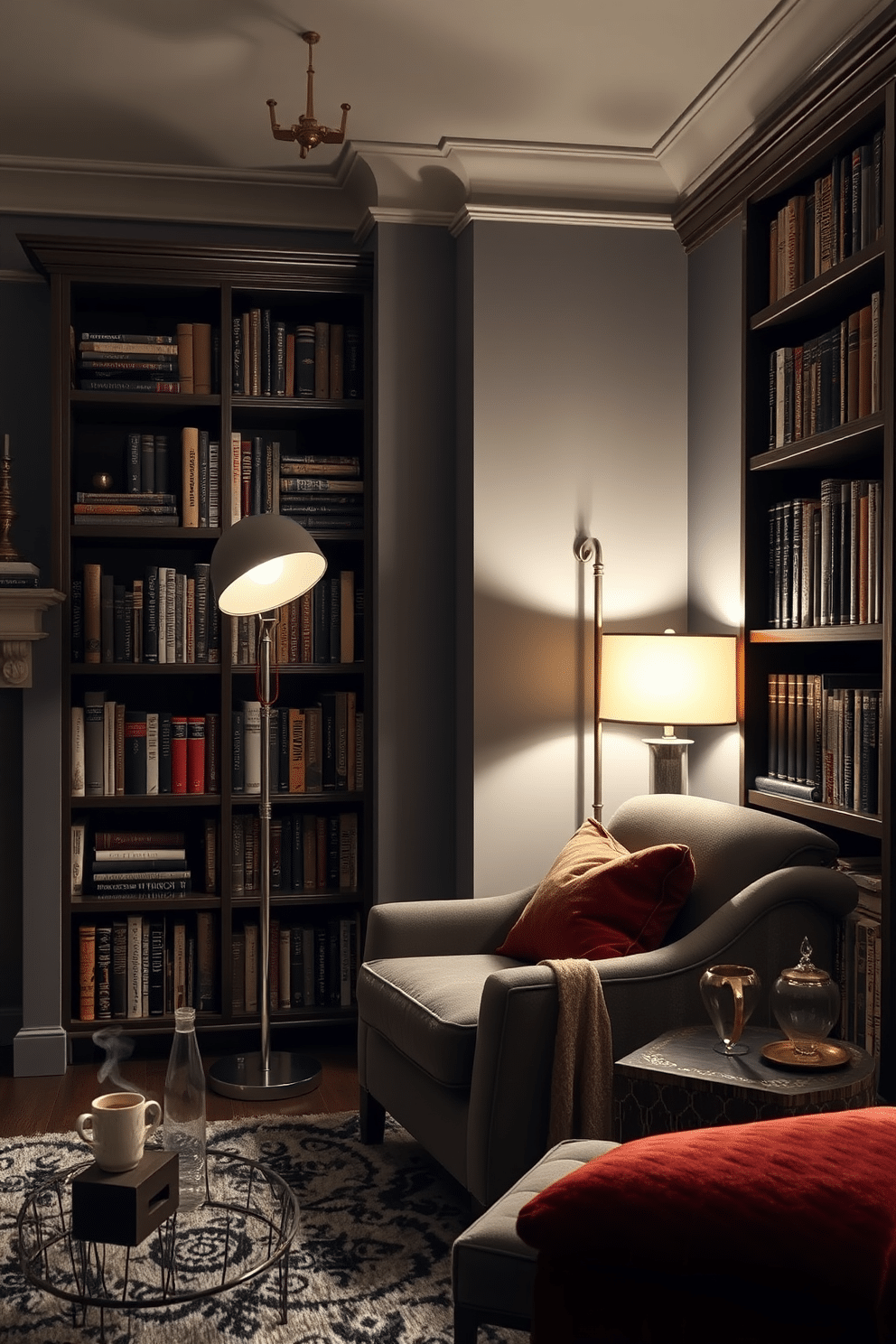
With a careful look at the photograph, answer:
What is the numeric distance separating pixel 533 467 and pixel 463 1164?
206 cm

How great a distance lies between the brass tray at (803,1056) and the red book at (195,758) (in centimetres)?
218

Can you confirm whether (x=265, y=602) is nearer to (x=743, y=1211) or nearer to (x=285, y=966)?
(x=285, y=966)

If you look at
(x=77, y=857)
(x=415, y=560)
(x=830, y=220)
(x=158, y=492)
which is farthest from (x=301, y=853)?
(x=830, y=220)

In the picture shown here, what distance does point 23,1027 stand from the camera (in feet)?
12.4

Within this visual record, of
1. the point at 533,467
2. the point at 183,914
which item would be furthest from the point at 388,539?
the point at 183,914

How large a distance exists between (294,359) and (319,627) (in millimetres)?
850

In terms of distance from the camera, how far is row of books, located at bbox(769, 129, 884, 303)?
9.15ft

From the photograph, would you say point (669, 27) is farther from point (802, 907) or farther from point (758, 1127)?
point (758, 1127)

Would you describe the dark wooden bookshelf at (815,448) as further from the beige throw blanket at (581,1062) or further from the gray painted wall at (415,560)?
the gray painted wall at (415,560)

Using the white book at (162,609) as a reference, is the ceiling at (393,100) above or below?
above

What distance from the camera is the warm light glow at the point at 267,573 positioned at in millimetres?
3234

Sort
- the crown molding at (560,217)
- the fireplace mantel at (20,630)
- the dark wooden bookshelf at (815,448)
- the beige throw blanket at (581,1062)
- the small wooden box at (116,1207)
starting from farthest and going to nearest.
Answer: the crown molding at (560,217)
the fireplace mantel at (20,630)
the dark wooden bookshelf at (815,448)
the beige throw blanket at (581,1062)
the small wooden box at (116,1207)

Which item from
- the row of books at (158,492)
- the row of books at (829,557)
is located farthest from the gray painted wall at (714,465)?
the row of books at (158,492)

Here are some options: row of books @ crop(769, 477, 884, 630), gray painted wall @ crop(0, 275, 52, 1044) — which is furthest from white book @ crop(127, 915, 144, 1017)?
row of books @ crop(769, 477, 884, 630)
